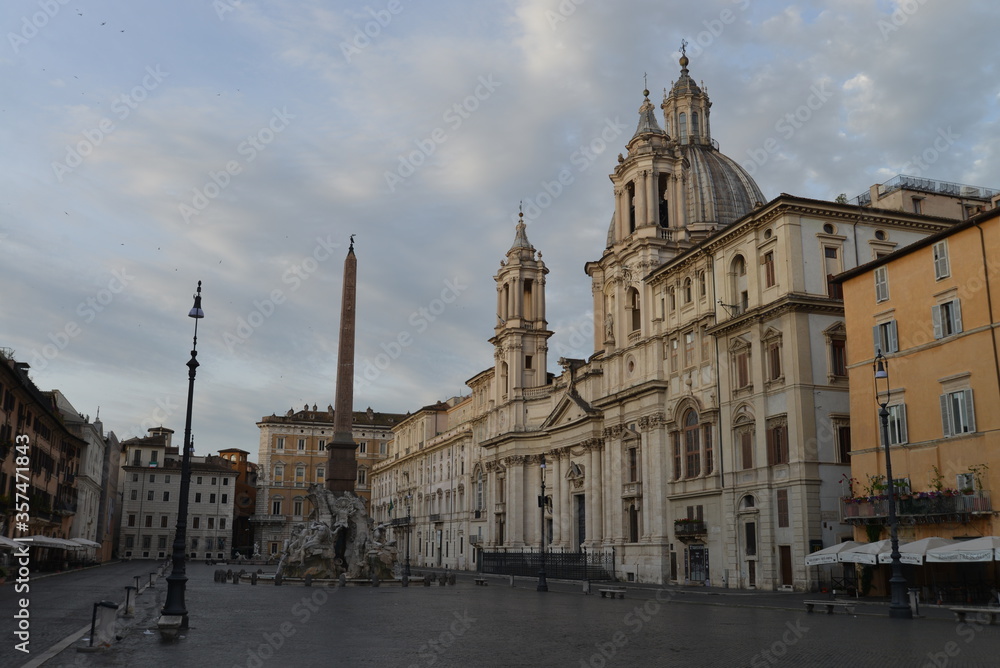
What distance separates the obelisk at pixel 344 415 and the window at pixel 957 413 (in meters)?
24.8

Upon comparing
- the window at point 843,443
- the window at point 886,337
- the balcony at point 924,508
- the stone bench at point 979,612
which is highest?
the window at point 886,337

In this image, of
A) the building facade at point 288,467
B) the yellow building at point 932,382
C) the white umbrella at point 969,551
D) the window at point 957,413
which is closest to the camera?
the white umbrella at point 969,551

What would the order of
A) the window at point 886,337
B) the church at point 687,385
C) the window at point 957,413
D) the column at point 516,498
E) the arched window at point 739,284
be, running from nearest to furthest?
the window at point 957,413
the window at point 886,337
the church at point 687,385
the arched window at point 739,284
the column at point 516,498

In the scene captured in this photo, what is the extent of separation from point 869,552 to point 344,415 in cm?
2333

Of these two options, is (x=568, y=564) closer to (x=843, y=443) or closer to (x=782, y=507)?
(x=782, y=507)

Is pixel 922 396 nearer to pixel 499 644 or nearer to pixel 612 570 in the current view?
pixel 499 644

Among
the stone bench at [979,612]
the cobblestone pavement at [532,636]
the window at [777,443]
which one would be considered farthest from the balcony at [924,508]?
the stone bench at [979,612]

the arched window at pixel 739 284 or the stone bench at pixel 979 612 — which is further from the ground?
the arched window at pixel 739 284

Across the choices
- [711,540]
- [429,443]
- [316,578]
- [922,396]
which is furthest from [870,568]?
[429,443]

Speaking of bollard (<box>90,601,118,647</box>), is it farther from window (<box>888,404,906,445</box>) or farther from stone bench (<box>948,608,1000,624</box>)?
window (<box>888,404,906,445</box>)

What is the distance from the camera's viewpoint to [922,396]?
3234 cm

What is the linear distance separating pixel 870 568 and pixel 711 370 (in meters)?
14.4

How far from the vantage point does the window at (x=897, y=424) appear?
33031 mm

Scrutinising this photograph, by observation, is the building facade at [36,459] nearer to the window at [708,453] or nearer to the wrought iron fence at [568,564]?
the wrought iron fence at [568,564]
